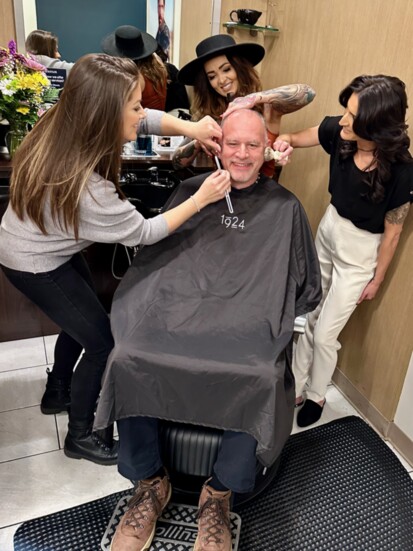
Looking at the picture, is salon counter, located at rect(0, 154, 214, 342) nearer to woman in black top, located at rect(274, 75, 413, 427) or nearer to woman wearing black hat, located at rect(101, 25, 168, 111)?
woman wearing black hat, located at rect(101, 25, 168, 111)

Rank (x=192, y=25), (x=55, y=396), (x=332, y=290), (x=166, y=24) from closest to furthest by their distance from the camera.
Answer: (x=332, y=290) < (x=55, y=396) < (x=166, y=24) < (x=192, y=25)

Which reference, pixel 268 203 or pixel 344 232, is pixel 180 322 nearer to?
pixel 268 203

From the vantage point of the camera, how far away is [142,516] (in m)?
1.47

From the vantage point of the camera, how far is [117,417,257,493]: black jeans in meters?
1.40

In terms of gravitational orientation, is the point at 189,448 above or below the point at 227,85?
below

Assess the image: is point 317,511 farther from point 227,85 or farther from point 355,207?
point 227,85

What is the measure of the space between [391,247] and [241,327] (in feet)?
2.32

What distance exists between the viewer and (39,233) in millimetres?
1438

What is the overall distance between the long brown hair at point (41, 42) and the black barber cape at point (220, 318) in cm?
109

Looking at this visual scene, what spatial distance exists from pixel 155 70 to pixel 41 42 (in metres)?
0.56

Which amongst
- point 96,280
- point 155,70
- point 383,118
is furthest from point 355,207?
point 96,280

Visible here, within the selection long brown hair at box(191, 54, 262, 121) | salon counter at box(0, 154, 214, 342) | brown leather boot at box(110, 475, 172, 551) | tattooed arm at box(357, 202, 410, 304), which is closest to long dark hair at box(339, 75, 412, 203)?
tattooed arm at box(357, 202, 410, 304)

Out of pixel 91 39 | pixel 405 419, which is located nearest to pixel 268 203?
pixel 405 419

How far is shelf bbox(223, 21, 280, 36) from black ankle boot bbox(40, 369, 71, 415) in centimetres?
210
